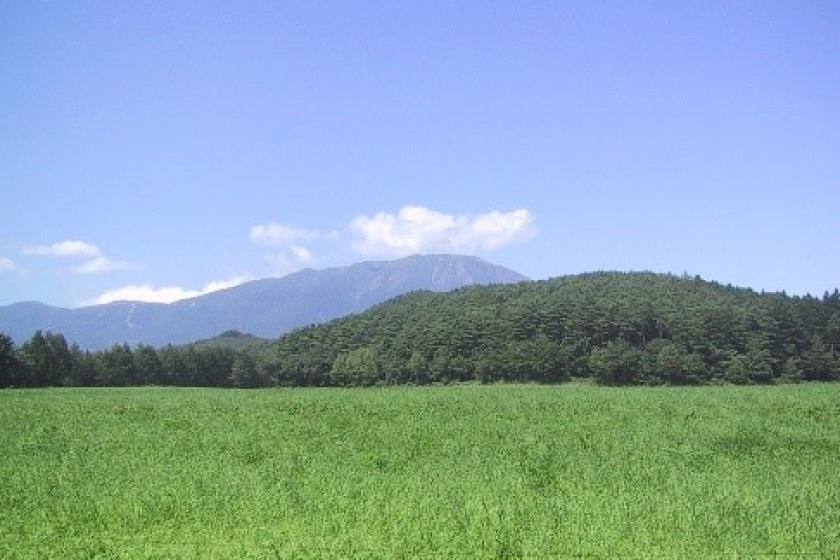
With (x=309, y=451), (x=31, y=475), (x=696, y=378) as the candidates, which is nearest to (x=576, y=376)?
(x=696, y=378)

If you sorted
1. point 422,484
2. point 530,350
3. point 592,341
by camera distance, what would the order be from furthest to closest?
point 592,341 < point 530,350 < point 422,484

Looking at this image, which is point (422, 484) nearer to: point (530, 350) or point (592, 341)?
point (530, 350)

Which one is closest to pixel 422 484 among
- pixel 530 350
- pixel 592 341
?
pixel 530 350

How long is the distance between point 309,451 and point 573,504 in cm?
1117

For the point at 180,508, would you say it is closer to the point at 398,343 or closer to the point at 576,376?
the point at 576,376

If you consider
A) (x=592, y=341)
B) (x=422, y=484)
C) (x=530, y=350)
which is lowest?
(x=422, y=484)

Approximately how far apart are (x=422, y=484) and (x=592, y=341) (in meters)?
95.9

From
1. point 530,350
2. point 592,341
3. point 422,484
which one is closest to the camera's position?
point 422,484

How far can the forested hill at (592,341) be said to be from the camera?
94.5 metres

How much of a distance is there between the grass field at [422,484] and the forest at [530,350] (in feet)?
211

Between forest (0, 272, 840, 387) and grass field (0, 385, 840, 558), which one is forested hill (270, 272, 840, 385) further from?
grass field (0, 385, 840, 558)

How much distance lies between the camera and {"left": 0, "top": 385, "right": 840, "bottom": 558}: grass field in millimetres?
13383

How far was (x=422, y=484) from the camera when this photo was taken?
1792cm

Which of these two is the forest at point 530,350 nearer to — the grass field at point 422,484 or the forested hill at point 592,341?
the forested hill at point 592,341
